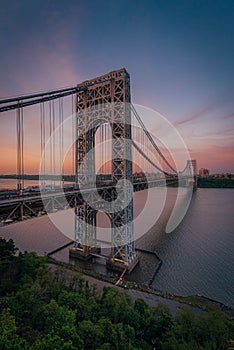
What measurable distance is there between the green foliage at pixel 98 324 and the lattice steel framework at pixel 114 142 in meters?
5.69

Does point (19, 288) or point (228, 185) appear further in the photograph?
point (228, 185)

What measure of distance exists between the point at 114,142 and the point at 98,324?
1113 cm

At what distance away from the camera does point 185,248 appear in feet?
61.6

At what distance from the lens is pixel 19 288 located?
912 cm

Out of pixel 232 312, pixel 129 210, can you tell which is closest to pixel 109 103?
pixel 129 210

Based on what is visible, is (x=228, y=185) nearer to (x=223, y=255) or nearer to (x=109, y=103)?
(x=223, y=255)

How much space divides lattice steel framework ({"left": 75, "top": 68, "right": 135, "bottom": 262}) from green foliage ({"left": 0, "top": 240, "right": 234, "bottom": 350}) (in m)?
5.69

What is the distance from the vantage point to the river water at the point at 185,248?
12.4 meters

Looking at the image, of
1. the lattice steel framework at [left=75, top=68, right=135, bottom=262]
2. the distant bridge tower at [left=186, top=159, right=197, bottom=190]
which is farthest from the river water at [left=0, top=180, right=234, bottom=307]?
the distant bridge tower at [left=186, top=159, right=197, bottom=190]

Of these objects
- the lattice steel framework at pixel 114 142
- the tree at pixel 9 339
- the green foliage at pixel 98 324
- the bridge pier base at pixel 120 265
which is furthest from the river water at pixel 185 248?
the tree at pixel 9 339

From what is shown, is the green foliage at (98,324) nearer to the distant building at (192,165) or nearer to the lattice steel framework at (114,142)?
the lattice steel framework at (114,142)

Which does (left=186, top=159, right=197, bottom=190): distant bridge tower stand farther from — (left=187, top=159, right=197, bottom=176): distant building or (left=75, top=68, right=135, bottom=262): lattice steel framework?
(left=75, top=68, right=135, bottom=262): lattice steel framework

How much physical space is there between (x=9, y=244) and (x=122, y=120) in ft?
39.3

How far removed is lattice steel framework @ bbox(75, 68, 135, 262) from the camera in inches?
545
